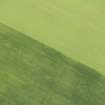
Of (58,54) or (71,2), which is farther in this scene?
(71,2)

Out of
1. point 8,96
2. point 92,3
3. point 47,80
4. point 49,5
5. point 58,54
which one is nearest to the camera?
point 8,96


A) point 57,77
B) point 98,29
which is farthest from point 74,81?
point 98,29

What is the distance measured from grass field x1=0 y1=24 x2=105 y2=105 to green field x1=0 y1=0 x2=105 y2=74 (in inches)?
7.6

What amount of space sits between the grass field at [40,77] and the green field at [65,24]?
0.64 feet

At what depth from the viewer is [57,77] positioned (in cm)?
440

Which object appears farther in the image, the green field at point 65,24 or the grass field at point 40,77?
the green field at point 65,24

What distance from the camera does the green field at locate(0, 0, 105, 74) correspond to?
490 cm

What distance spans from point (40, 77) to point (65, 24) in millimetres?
1402

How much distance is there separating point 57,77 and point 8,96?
0.84m

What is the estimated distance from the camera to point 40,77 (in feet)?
14.1

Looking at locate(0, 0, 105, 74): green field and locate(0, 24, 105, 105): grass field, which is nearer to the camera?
locate(0, 24, 105, 105): grass field

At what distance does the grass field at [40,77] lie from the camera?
13.4 feet

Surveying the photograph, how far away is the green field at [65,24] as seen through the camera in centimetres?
490

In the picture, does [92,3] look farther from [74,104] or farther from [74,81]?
[74,104]
